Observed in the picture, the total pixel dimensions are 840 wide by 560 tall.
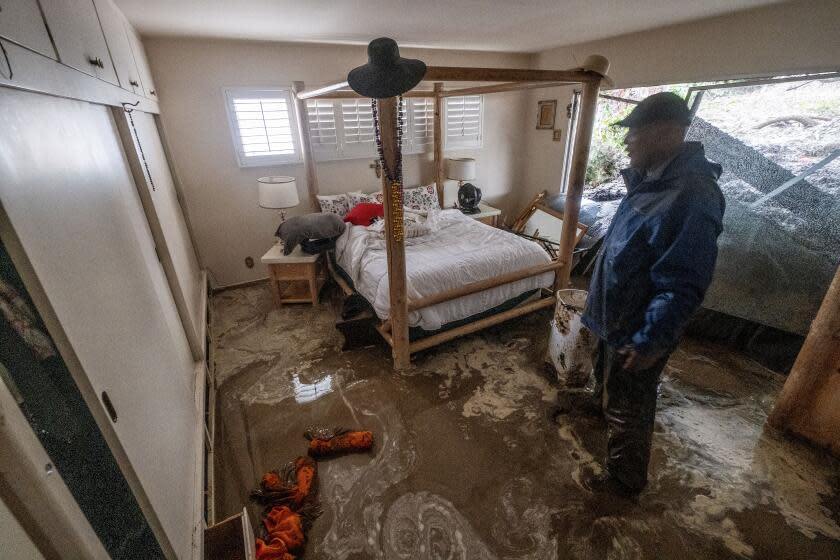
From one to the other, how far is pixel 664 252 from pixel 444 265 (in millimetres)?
1536

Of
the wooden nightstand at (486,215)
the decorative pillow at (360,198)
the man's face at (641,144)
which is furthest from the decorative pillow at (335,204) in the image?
the man's face at (641,144)

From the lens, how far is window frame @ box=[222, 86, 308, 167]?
11.3 feet

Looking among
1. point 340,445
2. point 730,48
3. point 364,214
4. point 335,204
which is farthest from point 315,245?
point 730,48

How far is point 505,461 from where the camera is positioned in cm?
191

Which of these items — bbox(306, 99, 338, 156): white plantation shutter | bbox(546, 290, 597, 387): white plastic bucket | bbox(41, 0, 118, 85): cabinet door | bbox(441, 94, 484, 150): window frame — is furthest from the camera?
bbox(441, 94, 484, 150): window frame

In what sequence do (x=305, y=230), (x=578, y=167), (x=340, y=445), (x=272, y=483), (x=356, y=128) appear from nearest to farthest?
(x=272, y=483), (x=340, y=445), (x=578, y=167), (x=305, y=230), (x=356, y=128)

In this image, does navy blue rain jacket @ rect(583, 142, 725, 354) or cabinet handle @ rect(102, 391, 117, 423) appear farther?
navy blue rain jacket @ rect(583, 142, 725, 354)

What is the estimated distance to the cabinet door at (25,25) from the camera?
79 cm

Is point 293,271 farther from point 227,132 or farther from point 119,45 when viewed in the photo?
point 119,45

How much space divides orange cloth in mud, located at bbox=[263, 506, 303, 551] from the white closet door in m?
0.39

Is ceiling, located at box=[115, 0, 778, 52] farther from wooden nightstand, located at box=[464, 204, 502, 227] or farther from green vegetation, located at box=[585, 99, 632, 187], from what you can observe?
wooden nightstand, located at box=[464, 204, 502, 227]

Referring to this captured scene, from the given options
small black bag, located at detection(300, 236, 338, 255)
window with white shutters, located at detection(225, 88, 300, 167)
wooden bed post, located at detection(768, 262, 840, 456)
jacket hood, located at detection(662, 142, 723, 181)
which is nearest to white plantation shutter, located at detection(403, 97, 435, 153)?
window with white shutters, located at detection(225, 88, 300, 167)

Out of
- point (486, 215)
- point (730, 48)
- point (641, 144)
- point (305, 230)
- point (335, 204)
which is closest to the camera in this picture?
point (641, 144)

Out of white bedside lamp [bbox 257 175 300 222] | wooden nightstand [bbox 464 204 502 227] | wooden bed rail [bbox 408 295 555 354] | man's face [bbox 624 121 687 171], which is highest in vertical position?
man's face [bbox 624 121 687 171]
